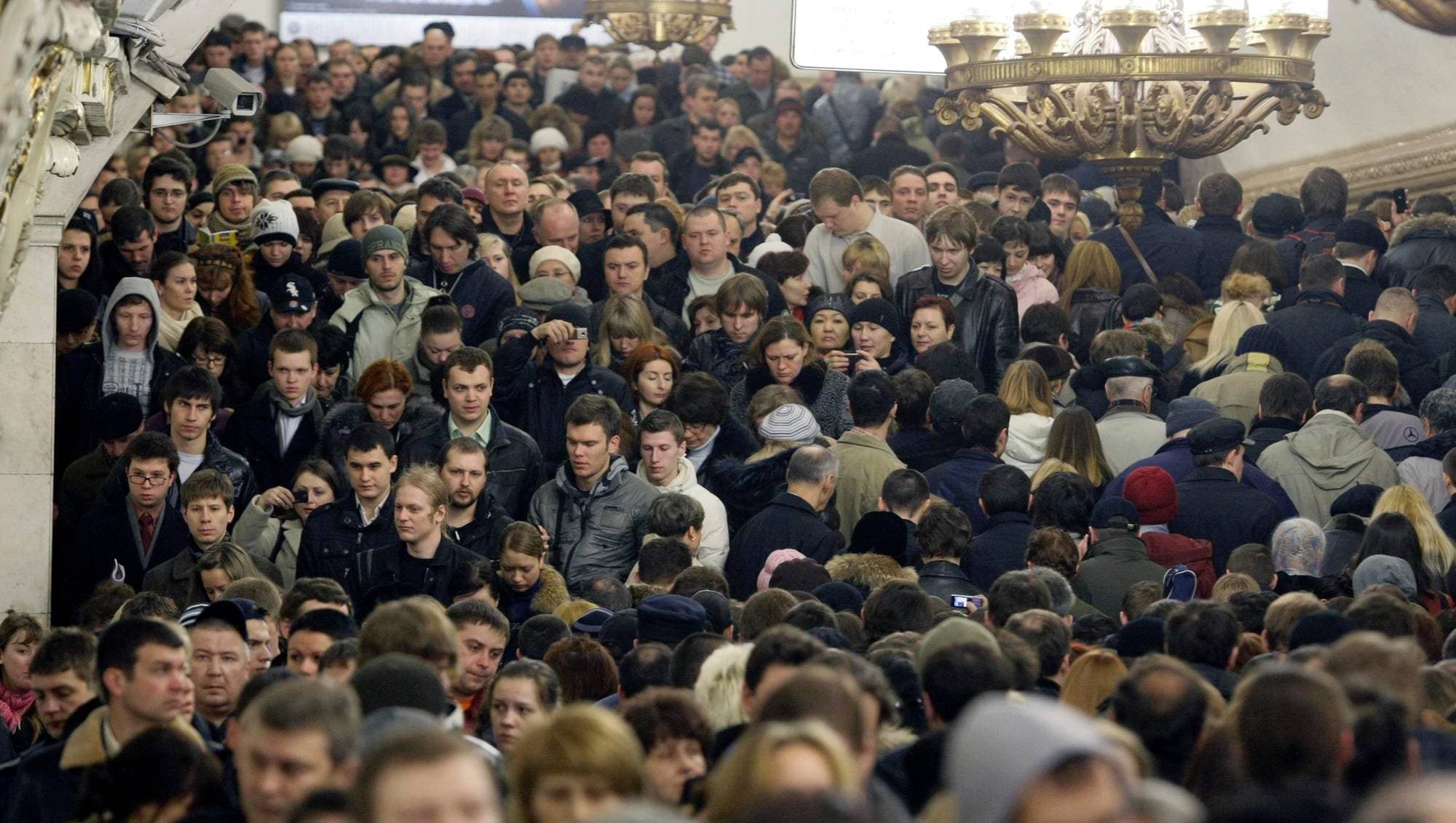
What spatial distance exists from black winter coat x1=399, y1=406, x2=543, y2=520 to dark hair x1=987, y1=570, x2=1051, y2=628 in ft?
8.48

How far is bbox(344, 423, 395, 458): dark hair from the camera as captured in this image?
8.26 m

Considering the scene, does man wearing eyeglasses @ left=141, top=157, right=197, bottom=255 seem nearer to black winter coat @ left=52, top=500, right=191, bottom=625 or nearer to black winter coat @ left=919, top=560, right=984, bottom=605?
black winter coat @ left=52, top=500, right=191, bottom=625

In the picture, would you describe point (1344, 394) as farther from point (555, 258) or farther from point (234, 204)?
point (234, 204)

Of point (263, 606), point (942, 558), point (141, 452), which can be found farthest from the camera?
point (141, 452)

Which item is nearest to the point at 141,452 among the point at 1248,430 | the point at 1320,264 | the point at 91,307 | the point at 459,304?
the point at 91,307

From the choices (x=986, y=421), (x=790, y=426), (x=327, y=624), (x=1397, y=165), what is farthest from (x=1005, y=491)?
(x=1397, y=165)

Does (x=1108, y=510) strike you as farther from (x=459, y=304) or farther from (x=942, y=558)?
(x=459, y=304)

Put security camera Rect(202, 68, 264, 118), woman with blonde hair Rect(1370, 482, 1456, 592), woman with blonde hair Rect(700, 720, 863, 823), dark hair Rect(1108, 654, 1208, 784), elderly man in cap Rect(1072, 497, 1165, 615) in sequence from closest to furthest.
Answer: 1. woman with blonde hair Rect(700, 720, 863, 823)
2. dark hair Rect(1108, 654, 1208, 784)
3. woman with blonde hair Rect(1370, 482, 1456, 592)
4. elderly man in cap Rect(1072, 497, 1165, 615)
5. security camera Rect(202, 68, 264, 118)

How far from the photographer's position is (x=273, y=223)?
10375 millimetres

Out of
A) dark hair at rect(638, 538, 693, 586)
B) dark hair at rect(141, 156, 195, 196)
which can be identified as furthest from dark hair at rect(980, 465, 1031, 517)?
dark hair at rect(141, 156, 195, 196)

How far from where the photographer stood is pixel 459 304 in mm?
10086

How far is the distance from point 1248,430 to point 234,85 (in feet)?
14.4

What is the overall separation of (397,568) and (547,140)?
6.93 m

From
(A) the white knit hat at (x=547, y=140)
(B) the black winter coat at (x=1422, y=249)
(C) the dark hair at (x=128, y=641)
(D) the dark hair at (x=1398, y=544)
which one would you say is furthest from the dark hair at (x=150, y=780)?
(A) the white knit hat at (x=547, y=140)
